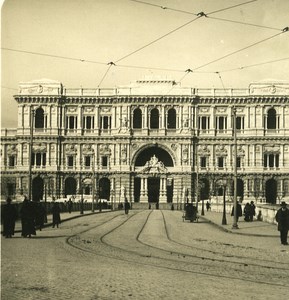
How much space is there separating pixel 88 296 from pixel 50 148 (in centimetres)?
6075

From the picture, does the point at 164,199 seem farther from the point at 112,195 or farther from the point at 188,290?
the point at 188,290

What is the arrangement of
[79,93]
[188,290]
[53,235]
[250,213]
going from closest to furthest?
[188,290]
[53,235]
[250,213]
[79,93]

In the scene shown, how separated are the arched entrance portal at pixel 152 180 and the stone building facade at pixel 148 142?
12 cm

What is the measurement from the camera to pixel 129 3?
19672 millimetres

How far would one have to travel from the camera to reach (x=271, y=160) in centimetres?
6850

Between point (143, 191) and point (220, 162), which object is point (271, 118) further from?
point (143, 191)

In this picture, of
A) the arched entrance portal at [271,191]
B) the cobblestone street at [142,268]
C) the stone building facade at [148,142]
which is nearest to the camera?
the cobblestone street at [142,268]

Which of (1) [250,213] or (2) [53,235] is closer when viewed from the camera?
(2) [53,235]

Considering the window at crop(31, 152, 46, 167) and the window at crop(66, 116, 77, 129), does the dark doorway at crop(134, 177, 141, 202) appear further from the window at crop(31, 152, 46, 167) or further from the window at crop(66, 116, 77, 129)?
the window at crop(31, 152, 46, 167)

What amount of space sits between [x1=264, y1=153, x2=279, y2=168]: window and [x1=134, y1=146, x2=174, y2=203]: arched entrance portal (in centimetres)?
1112

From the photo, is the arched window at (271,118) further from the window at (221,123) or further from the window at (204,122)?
the window at (204,122)

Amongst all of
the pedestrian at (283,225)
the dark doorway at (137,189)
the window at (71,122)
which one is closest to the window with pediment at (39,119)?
the window at (71,122)

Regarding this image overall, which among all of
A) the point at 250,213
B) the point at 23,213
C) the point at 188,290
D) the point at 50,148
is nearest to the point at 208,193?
the point at 50,148

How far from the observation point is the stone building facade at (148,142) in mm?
67938
